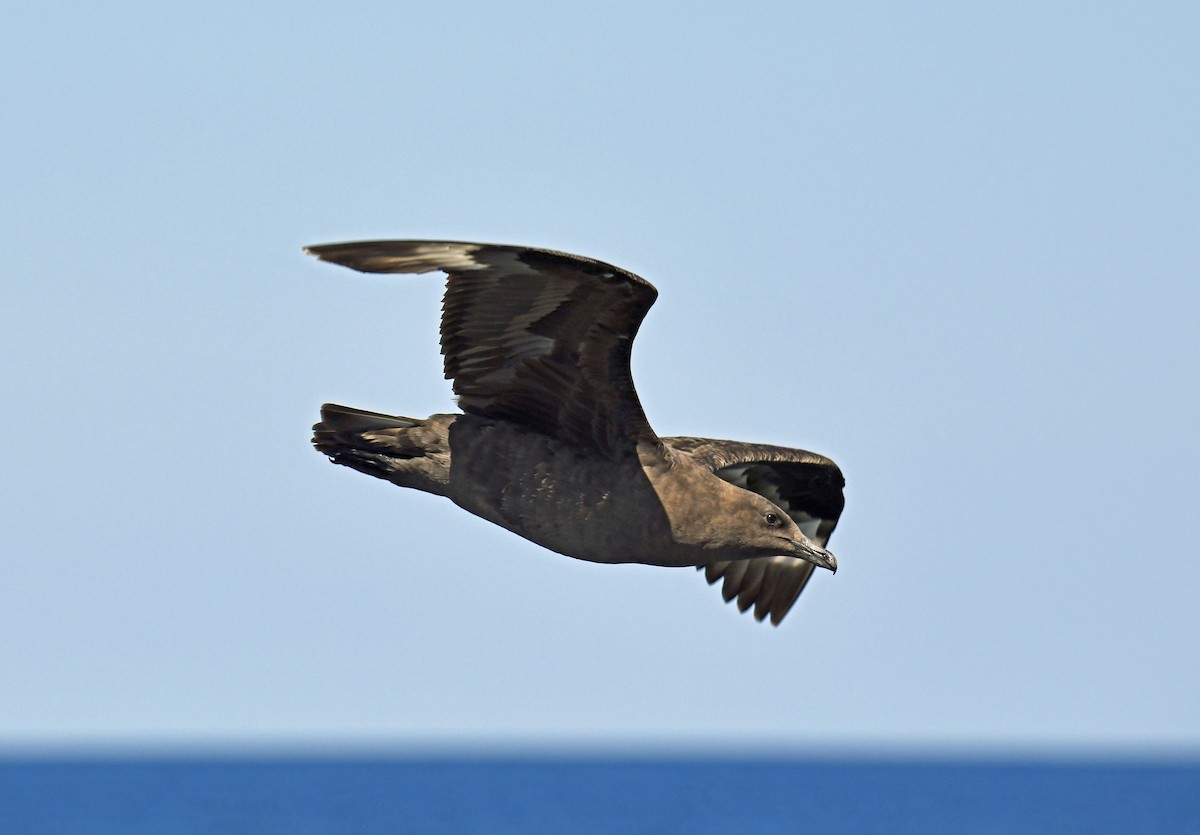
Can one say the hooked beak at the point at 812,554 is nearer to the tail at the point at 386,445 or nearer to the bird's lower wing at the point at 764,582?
the tail at the point at 386,445

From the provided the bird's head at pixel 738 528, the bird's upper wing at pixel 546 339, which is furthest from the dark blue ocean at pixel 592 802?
the bird's upper wing at pixel 546 339

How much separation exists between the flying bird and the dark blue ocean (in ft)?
187

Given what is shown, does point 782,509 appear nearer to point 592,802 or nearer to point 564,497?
point 564,497

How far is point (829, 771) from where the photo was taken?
16200 cm

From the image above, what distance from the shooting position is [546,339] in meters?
11.0

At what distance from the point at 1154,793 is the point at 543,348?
335 feet

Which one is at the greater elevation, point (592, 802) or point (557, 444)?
point (557, 444)

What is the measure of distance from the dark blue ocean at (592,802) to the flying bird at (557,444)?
187ft

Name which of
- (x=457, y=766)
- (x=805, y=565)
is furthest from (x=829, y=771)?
(x=805, y=565)

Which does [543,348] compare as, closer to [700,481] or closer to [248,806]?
[700,481]

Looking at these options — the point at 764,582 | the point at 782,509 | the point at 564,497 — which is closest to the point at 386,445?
the point at 564,497

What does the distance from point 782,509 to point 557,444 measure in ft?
9.12

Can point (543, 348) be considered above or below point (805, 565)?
above

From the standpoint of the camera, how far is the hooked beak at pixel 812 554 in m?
11.5
